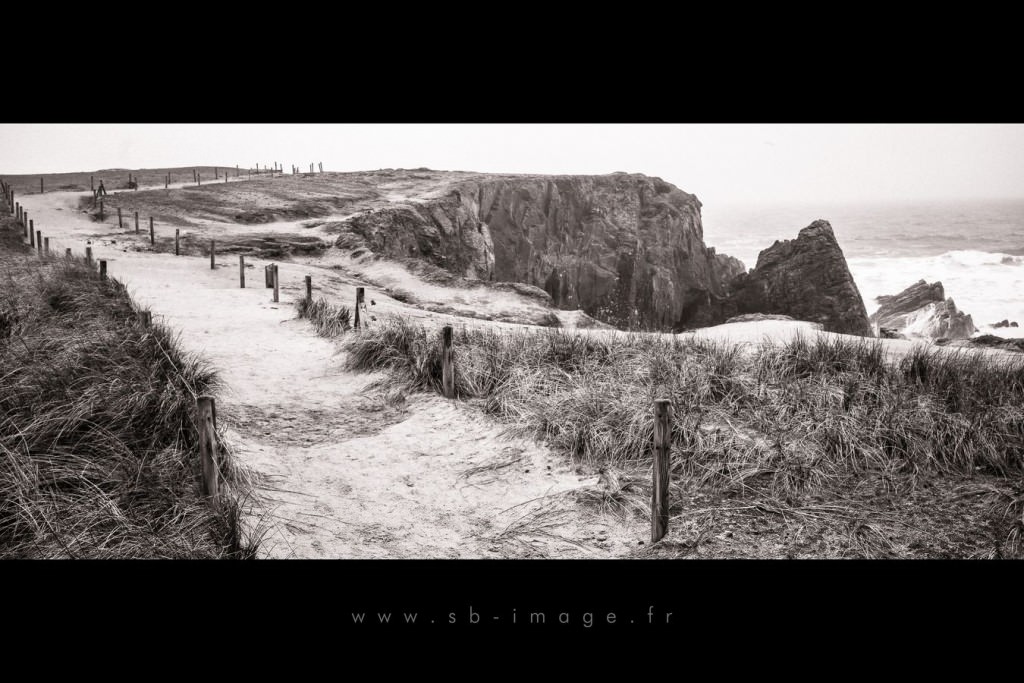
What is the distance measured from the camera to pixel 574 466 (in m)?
5.54

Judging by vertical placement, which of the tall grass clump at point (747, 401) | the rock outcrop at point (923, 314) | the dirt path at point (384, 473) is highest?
the tall grass clump at point (747, 401)

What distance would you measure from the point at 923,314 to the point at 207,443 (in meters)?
37.4

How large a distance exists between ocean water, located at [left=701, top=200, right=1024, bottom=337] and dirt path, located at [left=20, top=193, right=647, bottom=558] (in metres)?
34.3

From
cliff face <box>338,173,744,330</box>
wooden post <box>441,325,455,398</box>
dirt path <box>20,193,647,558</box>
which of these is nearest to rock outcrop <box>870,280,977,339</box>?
cliff face <box>338,173,744,330</box>

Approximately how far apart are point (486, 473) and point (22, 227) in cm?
2277

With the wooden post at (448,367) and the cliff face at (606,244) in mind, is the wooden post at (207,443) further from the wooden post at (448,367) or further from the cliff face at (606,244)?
the cliff face at (606,244)

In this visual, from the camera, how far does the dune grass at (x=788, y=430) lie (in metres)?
4.55

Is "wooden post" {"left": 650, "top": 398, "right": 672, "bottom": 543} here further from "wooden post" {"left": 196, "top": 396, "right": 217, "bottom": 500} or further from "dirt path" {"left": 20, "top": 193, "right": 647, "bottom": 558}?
"wooden post" {"left": 196, "top": 396, "right": 217, "bottom": 500}

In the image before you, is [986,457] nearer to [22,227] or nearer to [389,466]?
[389,466]

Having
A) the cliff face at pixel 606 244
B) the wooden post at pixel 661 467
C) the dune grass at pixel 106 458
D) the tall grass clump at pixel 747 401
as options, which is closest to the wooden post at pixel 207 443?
the dune grass at pixel 106 458

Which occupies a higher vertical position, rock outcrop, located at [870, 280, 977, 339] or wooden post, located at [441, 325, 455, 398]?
wooden post, located at [441, 325, 455, 398]

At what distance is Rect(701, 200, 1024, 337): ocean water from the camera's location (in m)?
37.4

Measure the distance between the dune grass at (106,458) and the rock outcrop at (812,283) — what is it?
3135 centimetres
